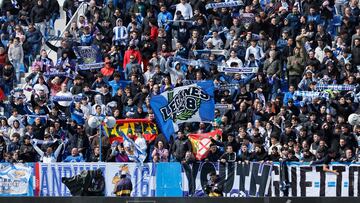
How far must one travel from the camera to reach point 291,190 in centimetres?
3650

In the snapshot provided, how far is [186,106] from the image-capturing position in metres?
39.6

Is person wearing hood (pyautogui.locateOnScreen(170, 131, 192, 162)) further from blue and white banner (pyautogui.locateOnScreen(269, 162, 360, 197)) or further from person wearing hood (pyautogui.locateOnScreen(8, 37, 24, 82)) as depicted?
person wearing hood (pyautogui.locateOnScreen(8, 37, 24, 82))

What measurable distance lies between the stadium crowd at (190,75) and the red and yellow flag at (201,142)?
7.8 inches

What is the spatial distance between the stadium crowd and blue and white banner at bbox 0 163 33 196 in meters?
0.92

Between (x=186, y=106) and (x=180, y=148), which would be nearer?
(x=180, y=148)

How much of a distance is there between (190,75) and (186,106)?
2.79 m

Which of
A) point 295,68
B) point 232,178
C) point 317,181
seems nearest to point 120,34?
point 295,68

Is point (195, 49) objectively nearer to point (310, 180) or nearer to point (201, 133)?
point (201, 133)

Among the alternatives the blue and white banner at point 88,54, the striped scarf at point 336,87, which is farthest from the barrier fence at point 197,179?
the blue and white banner at point 88,54


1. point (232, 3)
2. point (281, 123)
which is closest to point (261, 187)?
point (281, 123)

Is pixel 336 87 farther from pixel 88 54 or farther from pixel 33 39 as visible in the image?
pixel 33 39

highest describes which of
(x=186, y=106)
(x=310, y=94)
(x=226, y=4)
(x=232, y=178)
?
(x=226, y=4)

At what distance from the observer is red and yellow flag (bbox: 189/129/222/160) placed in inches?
1502

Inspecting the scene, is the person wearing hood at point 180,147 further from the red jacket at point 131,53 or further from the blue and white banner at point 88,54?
the blue and white banner at point 88,54
